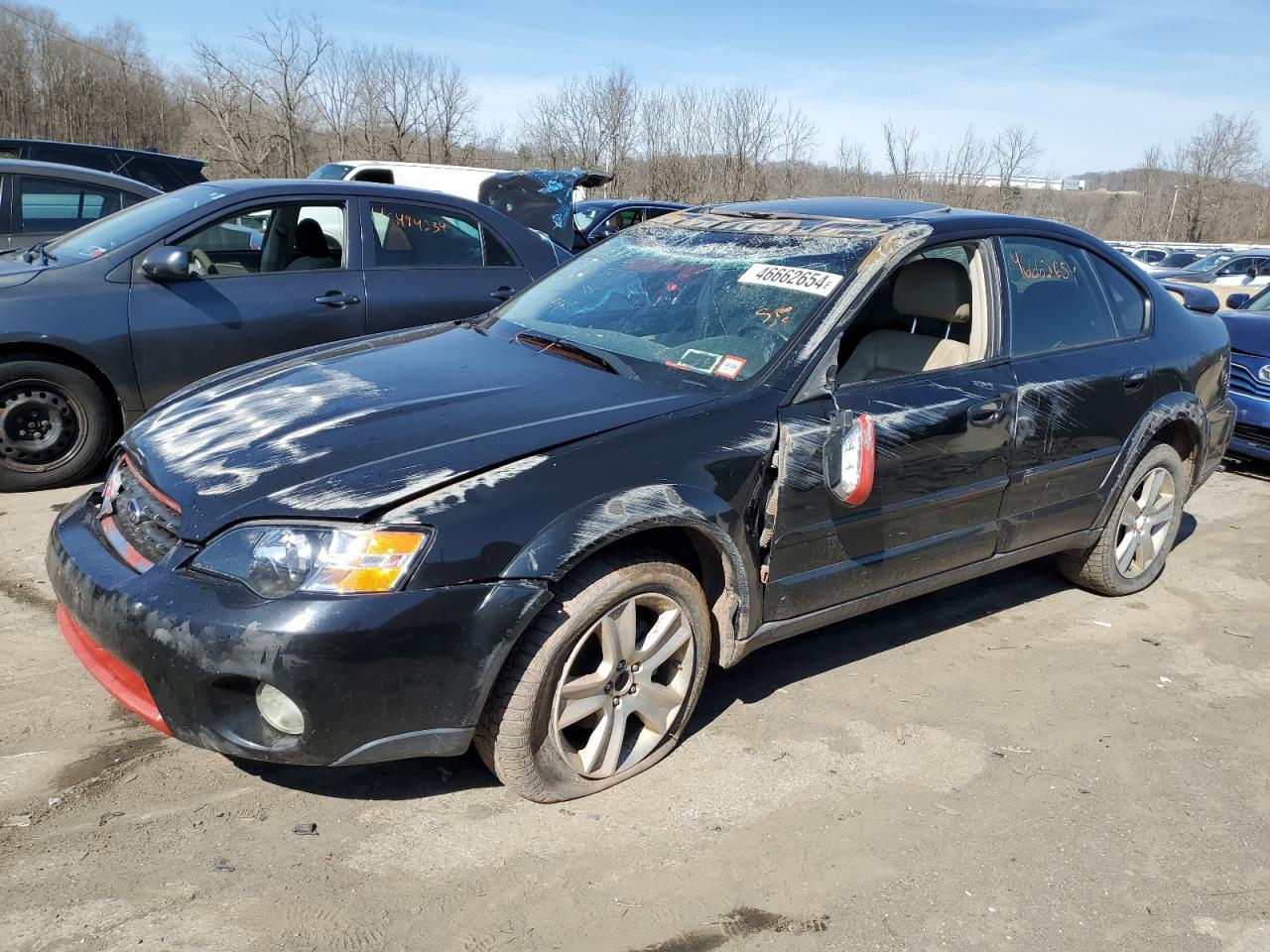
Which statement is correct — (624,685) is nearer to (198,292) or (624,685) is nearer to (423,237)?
(198,292)

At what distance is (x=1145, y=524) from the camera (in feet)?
15.4

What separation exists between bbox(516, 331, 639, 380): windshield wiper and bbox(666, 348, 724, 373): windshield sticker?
160 millimetres

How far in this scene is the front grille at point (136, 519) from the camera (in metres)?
2.71

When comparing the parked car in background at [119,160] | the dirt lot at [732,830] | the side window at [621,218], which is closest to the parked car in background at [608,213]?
the side window at [621,218]

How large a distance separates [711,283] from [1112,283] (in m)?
1.92

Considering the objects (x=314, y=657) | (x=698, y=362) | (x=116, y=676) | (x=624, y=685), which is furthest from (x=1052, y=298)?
(x=116, y=676)

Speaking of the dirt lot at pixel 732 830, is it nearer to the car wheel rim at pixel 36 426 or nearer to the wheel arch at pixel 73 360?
the car wheel rim at pixel 36 426

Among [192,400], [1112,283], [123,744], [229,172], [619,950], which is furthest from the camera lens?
[229,172]

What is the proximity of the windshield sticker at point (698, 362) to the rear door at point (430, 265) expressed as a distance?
283 centimetres

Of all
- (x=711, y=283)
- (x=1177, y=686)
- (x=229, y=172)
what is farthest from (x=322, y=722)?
(x=229, y=172)

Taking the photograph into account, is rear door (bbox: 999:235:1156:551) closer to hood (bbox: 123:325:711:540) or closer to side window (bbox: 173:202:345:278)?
hood (bbox: 123:325:711:540)

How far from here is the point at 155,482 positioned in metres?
2.82

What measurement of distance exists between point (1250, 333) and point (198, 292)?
690 cm

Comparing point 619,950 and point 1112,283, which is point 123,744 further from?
point 1112,283
